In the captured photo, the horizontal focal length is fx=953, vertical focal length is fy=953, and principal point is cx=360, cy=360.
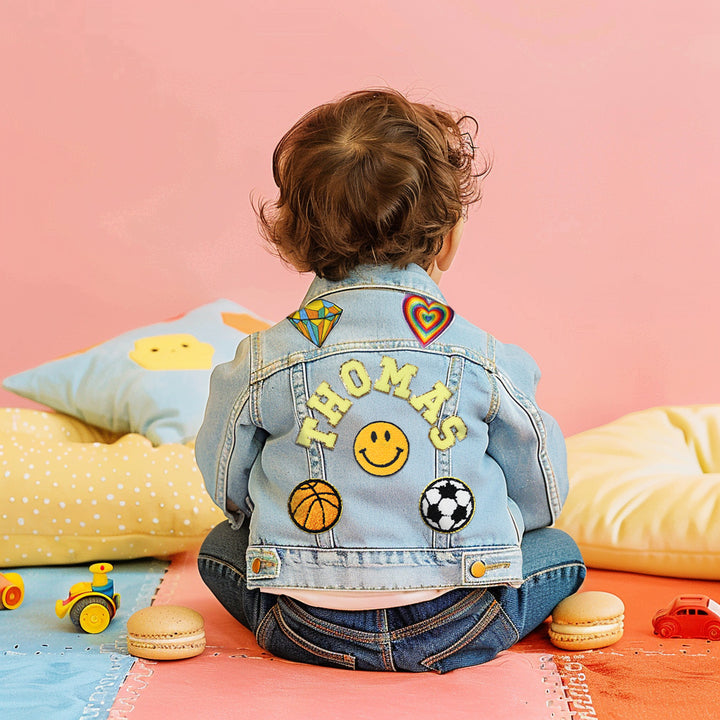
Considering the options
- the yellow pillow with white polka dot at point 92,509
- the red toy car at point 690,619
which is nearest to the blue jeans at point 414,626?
the red toy car at point 690,619

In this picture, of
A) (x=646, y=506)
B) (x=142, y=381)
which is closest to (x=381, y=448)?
(x=646, y=506)

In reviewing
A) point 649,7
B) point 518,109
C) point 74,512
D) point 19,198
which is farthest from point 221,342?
point 649,7

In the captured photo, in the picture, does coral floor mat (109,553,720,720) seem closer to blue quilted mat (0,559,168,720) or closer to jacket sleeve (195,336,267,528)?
blue quilted mat (0,559,168,720)

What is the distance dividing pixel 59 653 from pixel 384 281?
511 millimetres

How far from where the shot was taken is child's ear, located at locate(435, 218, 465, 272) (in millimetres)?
1028

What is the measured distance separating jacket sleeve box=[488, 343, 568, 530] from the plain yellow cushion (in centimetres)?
32

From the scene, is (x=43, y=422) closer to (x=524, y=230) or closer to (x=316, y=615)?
(x=316, y=615)

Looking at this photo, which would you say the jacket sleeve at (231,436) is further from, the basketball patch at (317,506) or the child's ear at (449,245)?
the child's ear at (449,245)

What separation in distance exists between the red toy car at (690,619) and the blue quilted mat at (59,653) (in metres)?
0.57

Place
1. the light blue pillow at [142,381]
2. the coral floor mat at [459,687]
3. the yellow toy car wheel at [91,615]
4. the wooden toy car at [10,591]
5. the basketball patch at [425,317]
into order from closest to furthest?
the coral floor mat at [459,687] < the basketball patch at [425,317] < the yellow toy car wheel at [91,615] < the wooden toy car at [10,591] < the light blue pillow at [142,381]

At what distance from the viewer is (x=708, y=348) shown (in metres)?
2.05

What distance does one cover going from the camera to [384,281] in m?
0.96

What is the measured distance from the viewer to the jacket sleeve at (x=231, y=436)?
3.12 ft

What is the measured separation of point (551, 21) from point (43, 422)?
131 centimetres
